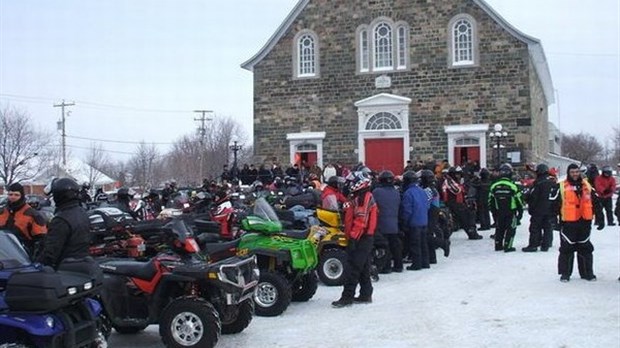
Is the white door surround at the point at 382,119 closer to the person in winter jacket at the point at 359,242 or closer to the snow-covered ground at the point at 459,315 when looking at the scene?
the snow-covered ground at the point at 459,315

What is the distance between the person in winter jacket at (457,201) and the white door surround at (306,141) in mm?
12857

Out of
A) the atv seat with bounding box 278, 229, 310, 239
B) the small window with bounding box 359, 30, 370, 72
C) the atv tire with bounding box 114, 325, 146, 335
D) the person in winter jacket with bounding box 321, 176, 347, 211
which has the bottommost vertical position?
the atv tire with bounding box 114, 325, 146, 335

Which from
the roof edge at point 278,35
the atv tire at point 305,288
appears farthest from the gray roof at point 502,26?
the atv tire at point 305,288

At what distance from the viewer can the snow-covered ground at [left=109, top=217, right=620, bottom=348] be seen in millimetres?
7875

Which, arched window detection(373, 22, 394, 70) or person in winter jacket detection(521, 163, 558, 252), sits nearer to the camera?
person in winter jacket detection(521, 163, 558, 252)

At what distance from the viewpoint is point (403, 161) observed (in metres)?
29.4

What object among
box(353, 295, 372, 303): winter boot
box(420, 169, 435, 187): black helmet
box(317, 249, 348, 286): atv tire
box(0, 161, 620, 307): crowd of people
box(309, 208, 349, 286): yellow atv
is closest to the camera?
box(0, 161, 620, 307): crowd of people

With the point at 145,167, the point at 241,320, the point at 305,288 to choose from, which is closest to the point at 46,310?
the point at 241,320

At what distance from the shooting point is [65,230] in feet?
21.0

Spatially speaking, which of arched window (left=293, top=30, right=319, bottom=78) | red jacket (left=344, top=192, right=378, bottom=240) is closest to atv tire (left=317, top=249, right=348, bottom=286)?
red jacket (left=344, top=192, right=378, bottom=240)

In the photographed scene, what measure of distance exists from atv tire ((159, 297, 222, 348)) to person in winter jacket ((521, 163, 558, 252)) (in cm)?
938

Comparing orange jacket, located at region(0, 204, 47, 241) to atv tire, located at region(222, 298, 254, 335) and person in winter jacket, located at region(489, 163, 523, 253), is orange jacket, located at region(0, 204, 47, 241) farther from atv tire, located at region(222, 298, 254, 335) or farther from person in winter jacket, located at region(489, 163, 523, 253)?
person in winter jacket, located at region(489, 163, 523, 253)

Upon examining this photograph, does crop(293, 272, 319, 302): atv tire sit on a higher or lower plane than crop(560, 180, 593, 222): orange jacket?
lower

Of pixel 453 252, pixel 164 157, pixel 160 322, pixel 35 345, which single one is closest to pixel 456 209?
pixel 453 252
